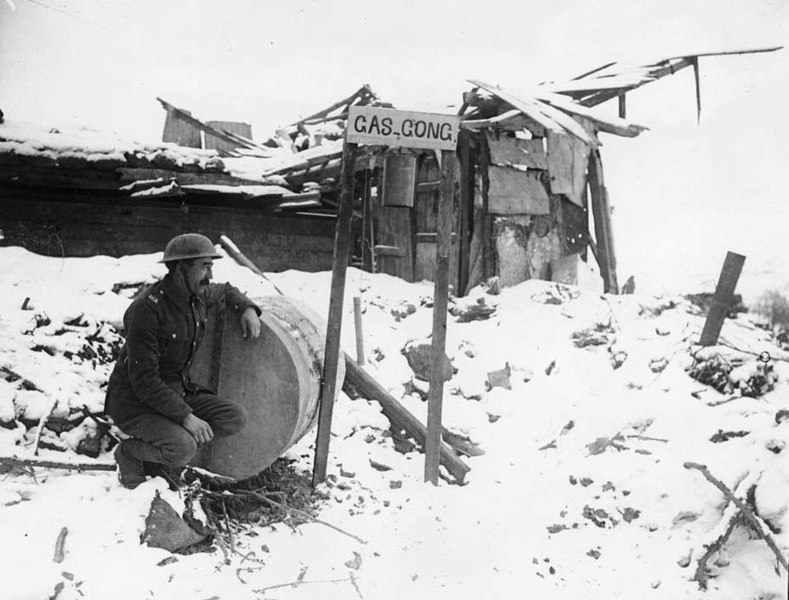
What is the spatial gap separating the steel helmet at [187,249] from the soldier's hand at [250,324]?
21.2 inches

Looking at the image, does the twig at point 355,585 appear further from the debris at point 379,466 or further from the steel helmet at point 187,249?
the steel helmet at point 187,249

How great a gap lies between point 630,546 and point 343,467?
7.44ft

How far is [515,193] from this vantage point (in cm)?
903

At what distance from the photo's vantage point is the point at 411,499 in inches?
177

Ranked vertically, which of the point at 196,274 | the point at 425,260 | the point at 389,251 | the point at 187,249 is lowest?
the point at 196,274

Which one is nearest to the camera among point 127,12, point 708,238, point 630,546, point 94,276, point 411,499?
point 630,546

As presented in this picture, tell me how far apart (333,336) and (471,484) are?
5.72 ft

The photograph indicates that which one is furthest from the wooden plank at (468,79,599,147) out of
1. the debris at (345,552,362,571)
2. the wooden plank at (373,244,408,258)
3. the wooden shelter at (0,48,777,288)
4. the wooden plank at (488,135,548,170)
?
the debris at (345,552,362,571)

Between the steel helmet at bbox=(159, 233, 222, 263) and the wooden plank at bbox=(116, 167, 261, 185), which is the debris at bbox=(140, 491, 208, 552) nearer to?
the steel helmet at bbox=(159, 233, 222, 263)

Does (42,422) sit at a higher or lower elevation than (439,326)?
lower

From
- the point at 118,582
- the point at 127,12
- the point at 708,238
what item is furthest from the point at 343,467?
the point at 708,238

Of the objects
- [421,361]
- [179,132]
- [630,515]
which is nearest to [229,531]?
[630,515]

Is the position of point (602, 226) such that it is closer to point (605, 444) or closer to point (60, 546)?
point (605, 444)

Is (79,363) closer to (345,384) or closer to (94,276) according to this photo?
(94,276)
